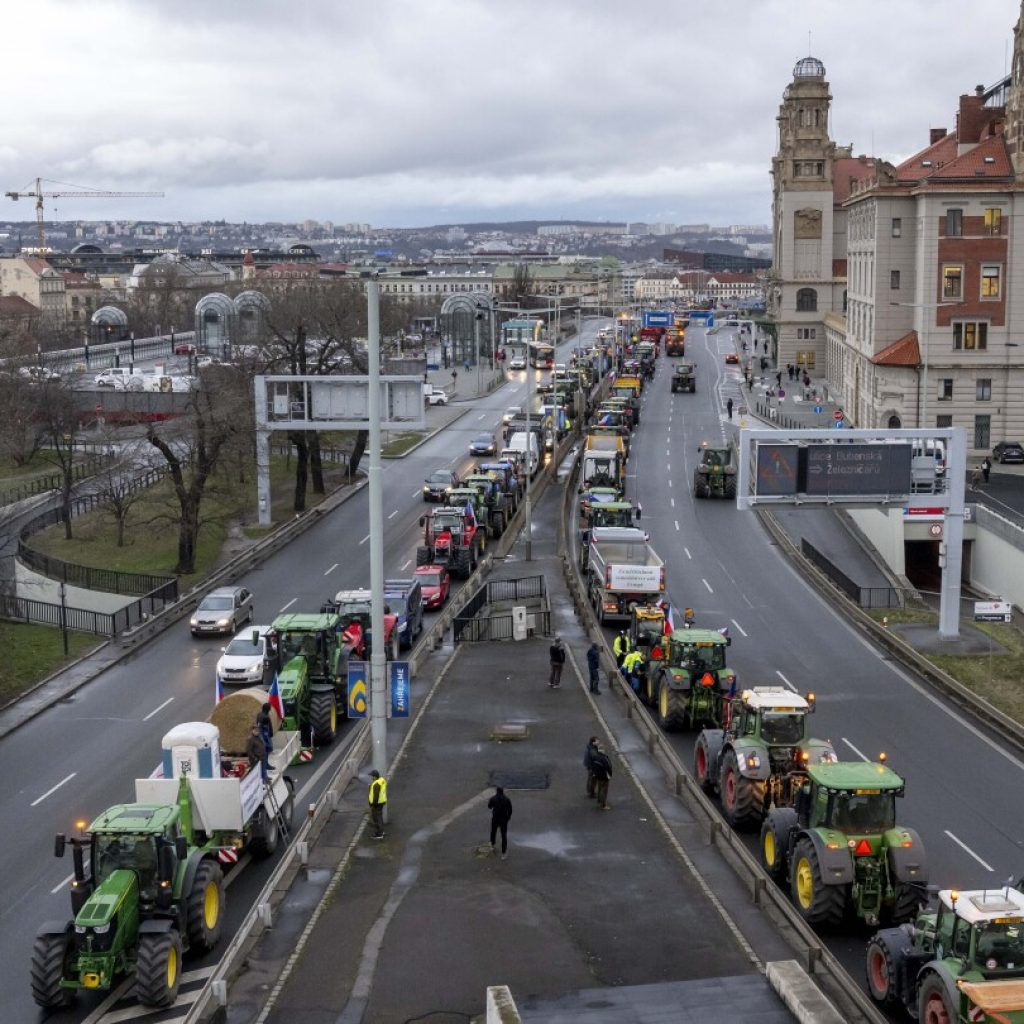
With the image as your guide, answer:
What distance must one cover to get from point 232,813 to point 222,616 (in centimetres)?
2167

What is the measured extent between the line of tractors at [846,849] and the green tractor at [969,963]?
1 centimetres

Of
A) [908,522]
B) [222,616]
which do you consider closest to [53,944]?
[222,616]

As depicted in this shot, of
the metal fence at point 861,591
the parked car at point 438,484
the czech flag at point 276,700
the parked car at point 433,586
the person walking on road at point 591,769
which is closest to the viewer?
the person walking on road at point 591,769

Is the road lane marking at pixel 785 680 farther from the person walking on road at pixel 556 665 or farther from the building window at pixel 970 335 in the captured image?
the building window at pixel 970 335

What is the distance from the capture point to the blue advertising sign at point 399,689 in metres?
29.2

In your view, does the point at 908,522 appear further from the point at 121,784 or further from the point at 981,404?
the point at 121,784

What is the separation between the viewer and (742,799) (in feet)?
80.7

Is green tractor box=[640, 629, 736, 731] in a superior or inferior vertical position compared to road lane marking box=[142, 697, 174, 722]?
superior

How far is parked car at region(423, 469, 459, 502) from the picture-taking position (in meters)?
67.6

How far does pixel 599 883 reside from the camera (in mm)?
22281

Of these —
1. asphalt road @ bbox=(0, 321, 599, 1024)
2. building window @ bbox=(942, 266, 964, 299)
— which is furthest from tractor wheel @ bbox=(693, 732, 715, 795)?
building window @ bbox=(942, 266, 964, 299)

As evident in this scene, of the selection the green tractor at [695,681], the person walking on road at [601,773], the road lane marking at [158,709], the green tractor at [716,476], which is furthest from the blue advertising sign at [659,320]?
the person walking on road at [601,773]

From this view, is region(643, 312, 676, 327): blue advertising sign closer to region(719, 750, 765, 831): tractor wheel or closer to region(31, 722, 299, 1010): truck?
region(719, 750, 765, 831): tractor wheel

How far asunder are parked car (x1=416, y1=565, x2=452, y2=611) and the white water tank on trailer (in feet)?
77.5
